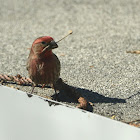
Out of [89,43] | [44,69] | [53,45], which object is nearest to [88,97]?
[44,69]

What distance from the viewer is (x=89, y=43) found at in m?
5.17

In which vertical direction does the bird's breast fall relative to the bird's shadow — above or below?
above

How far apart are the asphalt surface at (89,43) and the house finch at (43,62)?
0.48 metres

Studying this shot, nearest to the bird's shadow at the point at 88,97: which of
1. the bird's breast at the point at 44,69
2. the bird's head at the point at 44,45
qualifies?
the bird's breast at the point at 44,69

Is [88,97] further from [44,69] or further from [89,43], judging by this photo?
[89,43]

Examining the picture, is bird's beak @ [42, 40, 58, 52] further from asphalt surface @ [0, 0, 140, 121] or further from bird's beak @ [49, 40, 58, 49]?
asphalt surface @ [0, 0, 140, 121]

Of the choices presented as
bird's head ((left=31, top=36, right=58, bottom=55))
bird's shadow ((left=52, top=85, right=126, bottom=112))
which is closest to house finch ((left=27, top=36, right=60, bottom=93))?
bird's head ((left=31, top=36, right=58, bottom=55))

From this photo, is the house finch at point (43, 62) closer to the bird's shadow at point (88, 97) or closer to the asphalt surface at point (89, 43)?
the bird's shadow at point (88, 97)

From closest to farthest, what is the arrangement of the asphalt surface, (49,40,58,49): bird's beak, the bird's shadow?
1. (49,40,58,49): bird's beak
2. the bird's shadow
3. the asphalt surface

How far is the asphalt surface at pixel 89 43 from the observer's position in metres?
3.42

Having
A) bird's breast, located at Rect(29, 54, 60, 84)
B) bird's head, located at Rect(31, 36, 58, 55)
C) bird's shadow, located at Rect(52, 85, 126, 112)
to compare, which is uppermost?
bird's head, located at Rect(31, 36, 58, 55)

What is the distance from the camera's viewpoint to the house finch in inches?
116

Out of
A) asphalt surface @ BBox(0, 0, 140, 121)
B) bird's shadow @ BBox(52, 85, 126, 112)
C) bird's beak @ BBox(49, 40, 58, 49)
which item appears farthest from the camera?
asphalt surface @ BBox(0, 0, 140, 121)

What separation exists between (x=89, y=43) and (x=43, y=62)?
231 cm
